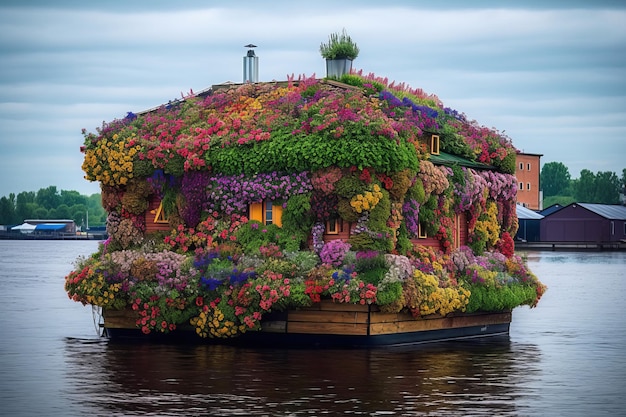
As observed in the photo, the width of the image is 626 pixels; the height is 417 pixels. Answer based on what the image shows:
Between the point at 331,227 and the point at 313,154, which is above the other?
the point at 313,154

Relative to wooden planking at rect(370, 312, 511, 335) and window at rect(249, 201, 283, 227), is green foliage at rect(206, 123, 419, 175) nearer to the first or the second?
window at rect(249, 201, 283, 227)

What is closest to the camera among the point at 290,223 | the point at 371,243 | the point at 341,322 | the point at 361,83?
the point at 341,322

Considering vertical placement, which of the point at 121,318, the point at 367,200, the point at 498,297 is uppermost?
the point at 367,200

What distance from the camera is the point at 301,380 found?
27812 millimetres

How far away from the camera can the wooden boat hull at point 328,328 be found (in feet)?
105

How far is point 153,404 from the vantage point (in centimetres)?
2466

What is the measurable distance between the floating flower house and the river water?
0.85 meters

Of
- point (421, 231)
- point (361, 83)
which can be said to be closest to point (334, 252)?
point (421, 231)

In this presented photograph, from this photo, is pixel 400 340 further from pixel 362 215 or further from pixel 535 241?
pixel 535 241

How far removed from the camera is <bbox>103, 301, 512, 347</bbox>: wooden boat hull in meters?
31.9

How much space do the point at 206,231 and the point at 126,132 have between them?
3.64m

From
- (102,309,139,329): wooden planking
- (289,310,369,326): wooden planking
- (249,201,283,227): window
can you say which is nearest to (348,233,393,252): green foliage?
(289,310,369,326): wooden planking

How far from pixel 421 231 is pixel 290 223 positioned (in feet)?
13.0

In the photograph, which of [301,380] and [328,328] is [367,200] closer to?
[328,328]
